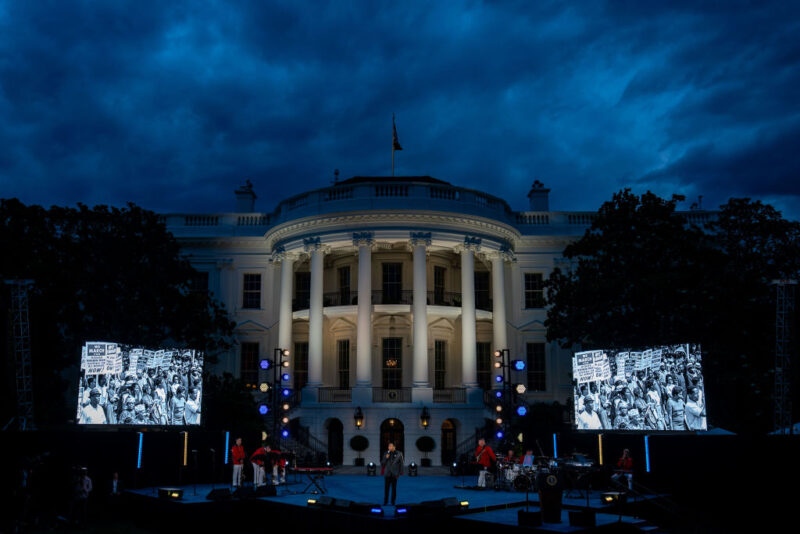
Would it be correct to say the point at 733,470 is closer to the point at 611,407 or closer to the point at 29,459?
the point at 611,407

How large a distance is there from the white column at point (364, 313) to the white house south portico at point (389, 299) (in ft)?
0.15

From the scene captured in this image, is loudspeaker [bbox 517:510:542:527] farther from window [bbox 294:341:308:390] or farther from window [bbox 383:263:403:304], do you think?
window [bbox 294:341:308:390]

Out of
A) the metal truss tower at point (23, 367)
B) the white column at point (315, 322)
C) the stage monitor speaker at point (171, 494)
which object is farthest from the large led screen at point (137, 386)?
the white column at point (315, 322)

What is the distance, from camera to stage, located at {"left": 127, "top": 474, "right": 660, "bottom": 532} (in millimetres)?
12453

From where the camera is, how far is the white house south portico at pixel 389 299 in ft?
90.5

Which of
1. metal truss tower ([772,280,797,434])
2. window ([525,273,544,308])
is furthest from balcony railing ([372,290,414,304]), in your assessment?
metal truss tower ([772,280,797,434])

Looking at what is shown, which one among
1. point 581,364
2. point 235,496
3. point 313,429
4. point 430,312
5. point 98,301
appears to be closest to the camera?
point 235,496

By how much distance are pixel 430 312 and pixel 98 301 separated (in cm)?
1308

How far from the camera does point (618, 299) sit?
80.3ft

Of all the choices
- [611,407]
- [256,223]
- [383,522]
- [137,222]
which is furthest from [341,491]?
[256,223]

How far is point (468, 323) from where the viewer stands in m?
28.8

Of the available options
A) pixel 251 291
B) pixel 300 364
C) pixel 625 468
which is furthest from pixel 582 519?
pixel 251 291

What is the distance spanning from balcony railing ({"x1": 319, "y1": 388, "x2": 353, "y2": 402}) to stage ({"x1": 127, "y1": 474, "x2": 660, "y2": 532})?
8350 millimetres

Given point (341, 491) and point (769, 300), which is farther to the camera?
point (769, 300)
